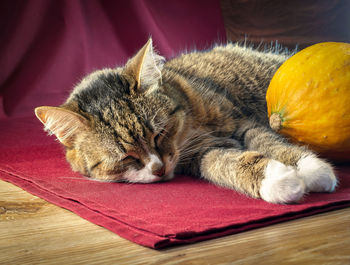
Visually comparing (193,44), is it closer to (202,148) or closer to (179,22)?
(179,22)

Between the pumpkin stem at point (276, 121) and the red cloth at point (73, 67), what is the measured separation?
247 mm

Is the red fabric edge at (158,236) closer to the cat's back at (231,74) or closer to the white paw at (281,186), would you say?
the white paw at (281,186)

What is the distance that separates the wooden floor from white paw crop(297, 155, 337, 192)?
141mm

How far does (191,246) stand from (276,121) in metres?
0.73

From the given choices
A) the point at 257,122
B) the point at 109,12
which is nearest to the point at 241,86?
the point at 257,122

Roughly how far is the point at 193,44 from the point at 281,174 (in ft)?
Result: 6.83

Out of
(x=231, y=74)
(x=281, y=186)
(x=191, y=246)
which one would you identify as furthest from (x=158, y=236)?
(x=231, y=74)

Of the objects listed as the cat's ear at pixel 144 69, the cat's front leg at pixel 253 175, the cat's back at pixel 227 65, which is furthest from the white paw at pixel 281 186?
the cat's back at pixel 227 65

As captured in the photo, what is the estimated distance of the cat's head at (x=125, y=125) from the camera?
1405 mm

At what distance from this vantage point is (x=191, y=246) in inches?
37.3

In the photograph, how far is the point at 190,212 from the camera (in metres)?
1.13

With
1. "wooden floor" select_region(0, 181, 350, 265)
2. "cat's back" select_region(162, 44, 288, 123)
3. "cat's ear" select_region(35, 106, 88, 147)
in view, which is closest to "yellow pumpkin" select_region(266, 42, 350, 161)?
"cat's back" select_region(162, 44, 288, 123)

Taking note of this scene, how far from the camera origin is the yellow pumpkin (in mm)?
1392

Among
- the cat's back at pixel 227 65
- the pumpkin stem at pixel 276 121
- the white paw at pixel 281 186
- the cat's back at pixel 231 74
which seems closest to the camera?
the white paw at pixel 281 186
